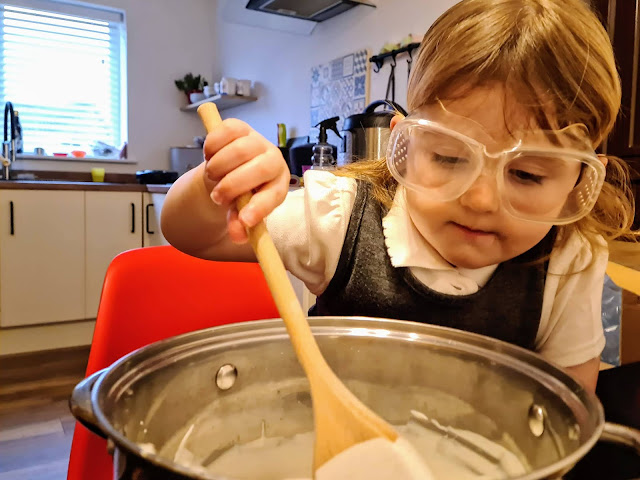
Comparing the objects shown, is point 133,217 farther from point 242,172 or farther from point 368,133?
point 242,172

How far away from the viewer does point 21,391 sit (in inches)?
79.8

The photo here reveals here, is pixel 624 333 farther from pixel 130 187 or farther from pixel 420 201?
pixel 130 187

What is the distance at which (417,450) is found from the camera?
0.50 m

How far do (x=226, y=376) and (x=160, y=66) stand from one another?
3319 millimetres

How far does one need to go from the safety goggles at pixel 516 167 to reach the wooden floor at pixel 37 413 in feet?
4.67

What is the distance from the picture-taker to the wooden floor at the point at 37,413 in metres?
Answer: 1.52

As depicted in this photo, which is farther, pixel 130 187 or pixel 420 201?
pixel 130 187

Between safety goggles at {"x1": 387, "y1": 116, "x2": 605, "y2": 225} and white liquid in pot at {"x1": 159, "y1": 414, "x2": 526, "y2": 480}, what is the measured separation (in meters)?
0.25

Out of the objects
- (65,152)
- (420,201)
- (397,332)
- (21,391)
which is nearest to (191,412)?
(397,332)

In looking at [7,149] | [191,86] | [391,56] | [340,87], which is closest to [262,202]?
[391,56]

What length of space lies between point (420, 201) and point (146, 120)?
309 cm

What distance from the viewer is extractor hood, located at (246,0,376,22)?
220 centimetres

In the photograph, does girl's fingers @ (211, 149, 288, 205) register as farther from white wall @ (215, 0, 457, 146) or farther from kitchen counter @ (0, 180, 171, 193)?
kitchen counter @ (0, 180, 171, 193)

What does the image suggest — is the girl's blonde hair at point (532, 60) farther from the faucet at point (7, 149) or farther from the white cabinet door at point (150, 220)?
the faucet at point (7, 149)
